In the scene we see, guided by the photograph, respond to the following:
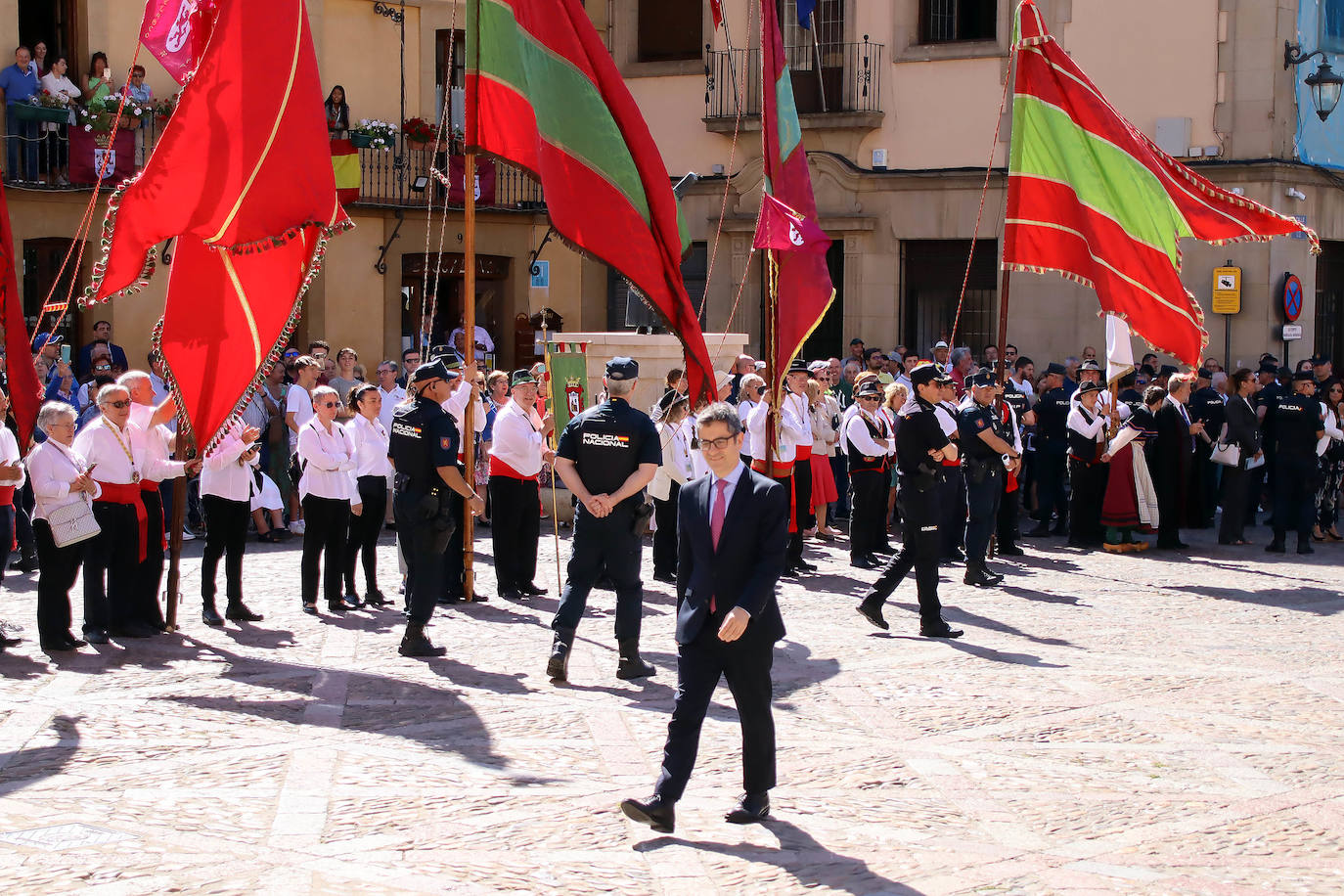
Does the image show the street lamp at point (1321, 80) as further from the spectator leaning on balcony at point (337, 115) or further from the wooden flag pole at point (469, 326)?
the wooden flag pole at point (469, 326)

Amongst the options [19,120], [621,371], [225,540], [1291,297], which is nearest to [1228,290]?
[1291,297]

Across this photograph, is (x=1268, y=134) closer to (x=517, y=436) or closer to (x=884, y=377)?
(x=884, y=377)

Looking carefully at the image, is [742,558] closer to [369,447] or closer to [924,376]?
[924,376]

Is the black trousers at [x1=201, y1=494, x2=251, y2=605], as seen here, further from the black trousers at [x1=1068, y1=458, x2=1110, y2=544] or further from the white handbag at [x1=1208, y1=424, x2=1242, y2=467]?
the white handbag at [x1=1208, y1=424, x2=1242, y2=467]

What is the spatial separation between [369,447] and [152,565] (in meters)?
2.19

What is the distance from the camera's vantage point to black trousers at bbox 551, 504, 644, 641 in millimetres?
9367

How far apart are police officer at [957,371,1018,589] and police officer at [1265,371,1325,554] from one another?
4002mm

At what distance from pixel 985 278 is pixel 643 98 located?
643 centimetres

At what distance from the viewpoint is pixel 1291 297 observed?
2283 cm

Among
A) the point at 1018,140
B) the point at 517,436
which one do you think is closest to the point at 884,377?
the point at 1018,140

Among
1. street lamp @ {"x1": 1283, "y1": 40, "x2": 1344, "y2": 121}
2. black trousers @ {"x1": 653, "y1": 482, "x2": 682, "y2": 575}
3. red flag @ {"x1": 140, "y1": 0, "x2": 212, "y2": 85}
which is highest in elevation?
street lamp @ {"x1": 1283, "y1": 40, "x2": 1344, "y2": 121}

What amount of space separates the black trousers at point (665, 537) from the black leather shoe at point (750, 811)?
663 cm

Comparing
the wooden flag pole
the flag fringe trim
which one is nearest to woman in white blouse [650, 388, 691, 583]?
the wooden flag pole

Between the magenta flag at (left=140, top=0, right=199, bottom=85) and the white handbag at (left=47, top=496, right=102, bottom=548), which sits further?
the magenta flag at (left=140, top=0, right=199, bottom=85)
